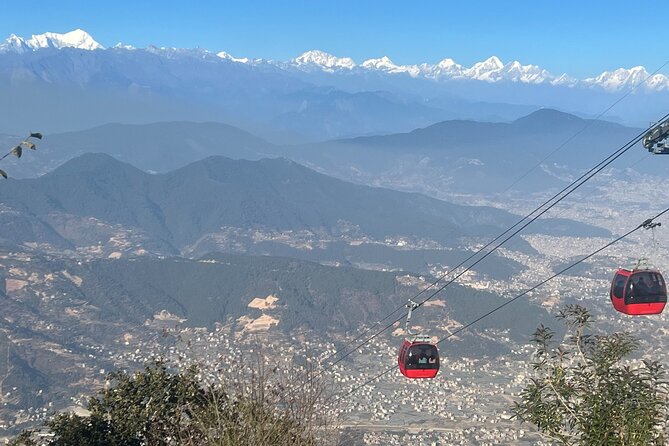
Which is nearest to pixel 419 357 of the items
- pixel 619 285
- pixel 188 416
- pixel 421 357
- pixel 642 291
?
pixel 421 357

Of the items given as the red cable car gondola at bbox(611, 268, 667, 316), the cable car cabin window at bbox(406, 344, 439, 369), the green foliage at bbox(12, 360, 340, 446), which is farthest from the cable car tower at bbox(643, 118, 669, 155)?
the cable car cabin window at bbox(406, 344, 439, 369)

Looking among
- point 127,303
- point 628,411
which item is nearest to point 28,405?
point 127,303

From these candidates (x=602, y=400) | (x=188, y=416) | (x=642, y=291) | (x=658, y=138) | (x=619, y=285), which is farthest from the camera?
(x=188, y=416)

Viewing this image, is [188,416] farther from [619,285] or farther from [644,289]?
[644,289]

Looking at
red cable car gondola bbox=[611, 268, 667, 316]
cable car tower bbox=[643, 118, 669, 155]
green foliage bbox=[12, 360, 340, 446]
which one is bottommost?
green foliage bbox=[12, 360, 340, 446]

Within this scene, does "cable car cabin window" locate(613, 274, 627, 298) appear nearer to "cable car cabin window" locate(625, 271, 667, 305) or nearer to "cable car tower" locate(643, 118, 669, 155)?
"cable car cabin window" locate(625, 271, 667, 305)

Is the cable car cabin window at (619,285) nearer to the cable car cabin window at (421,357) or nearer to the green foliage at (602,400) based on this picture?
the green foliage at (602,400)
